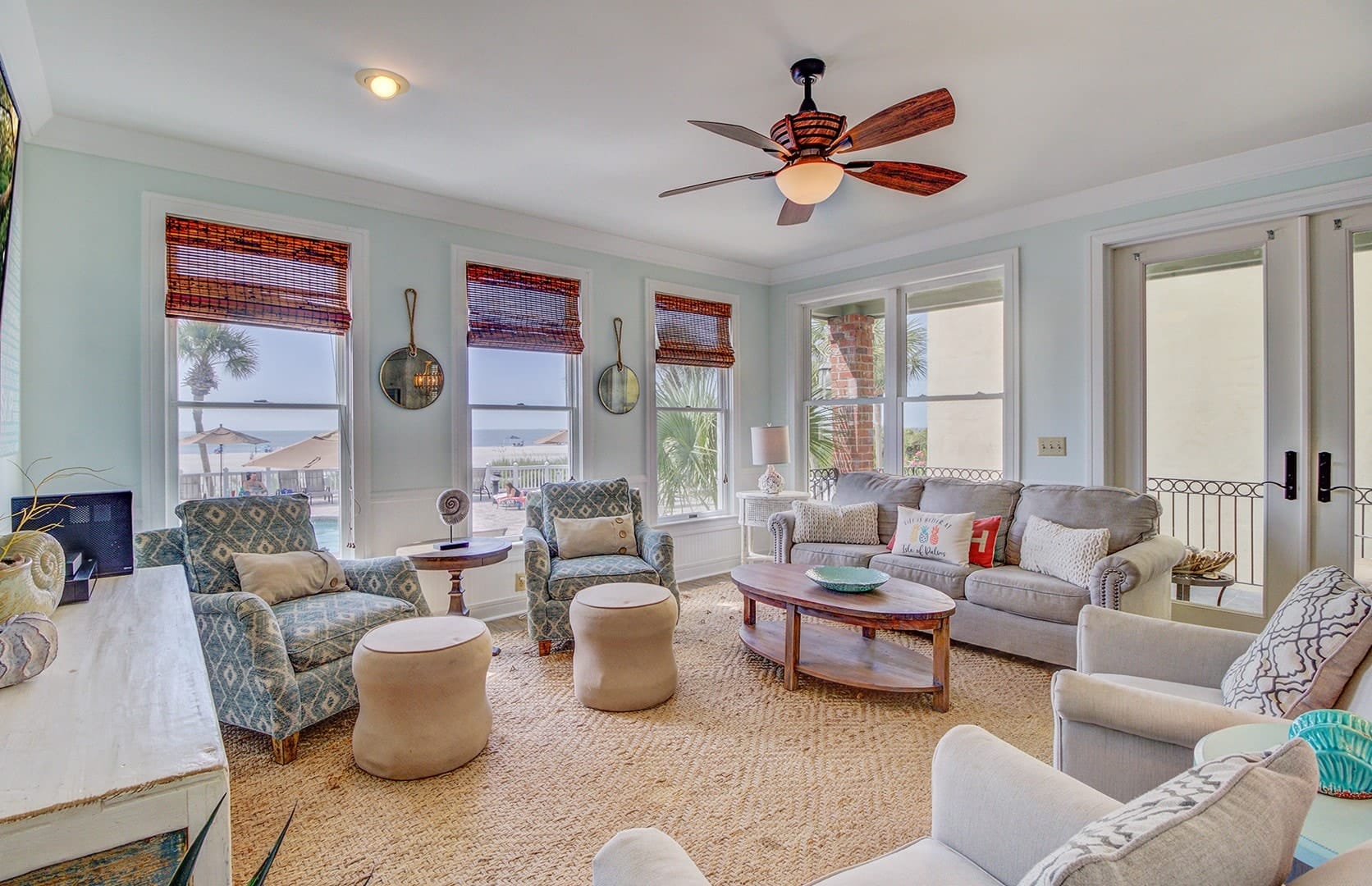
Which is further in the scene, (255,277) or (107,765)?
(255,277)

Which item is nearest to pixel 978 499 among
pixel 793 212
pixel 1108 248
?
pixel 1108 248

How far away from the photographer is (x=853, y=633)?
11.8 ft

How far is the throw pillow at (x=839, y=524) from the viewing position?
4281mm

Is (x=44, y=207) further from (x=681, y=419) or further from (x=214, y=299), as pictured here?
(x=681, y=419)

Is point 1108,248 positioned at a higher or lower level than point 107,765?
higher

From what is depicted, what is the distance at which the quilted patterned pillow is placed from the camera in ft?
13.1

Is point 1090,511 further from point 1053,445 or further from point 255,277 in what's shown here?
point 255,277

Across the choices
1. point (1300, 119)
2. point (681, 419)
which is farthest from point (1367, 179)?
point (681, 419)

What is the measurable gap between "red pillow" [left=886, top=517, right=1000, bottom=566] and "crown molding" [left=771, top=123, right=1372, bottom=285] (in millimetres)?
1988

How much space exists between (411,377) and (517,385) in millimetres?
729

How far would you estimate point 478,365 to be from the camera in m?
4.22

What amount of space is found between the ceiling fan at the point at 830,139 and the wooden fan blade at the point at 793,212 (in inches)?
17.4

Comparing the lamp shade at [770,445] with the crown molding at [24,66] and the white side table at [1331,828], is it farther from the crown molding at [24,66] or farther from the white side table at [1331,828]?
the crown molding at [24,66]

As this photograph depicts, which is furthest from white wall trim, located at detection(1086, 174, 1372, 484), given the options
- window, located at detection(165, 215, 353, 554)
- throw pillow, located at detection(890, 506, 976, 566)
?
window, located at detection(165, 215, 353, 554)
